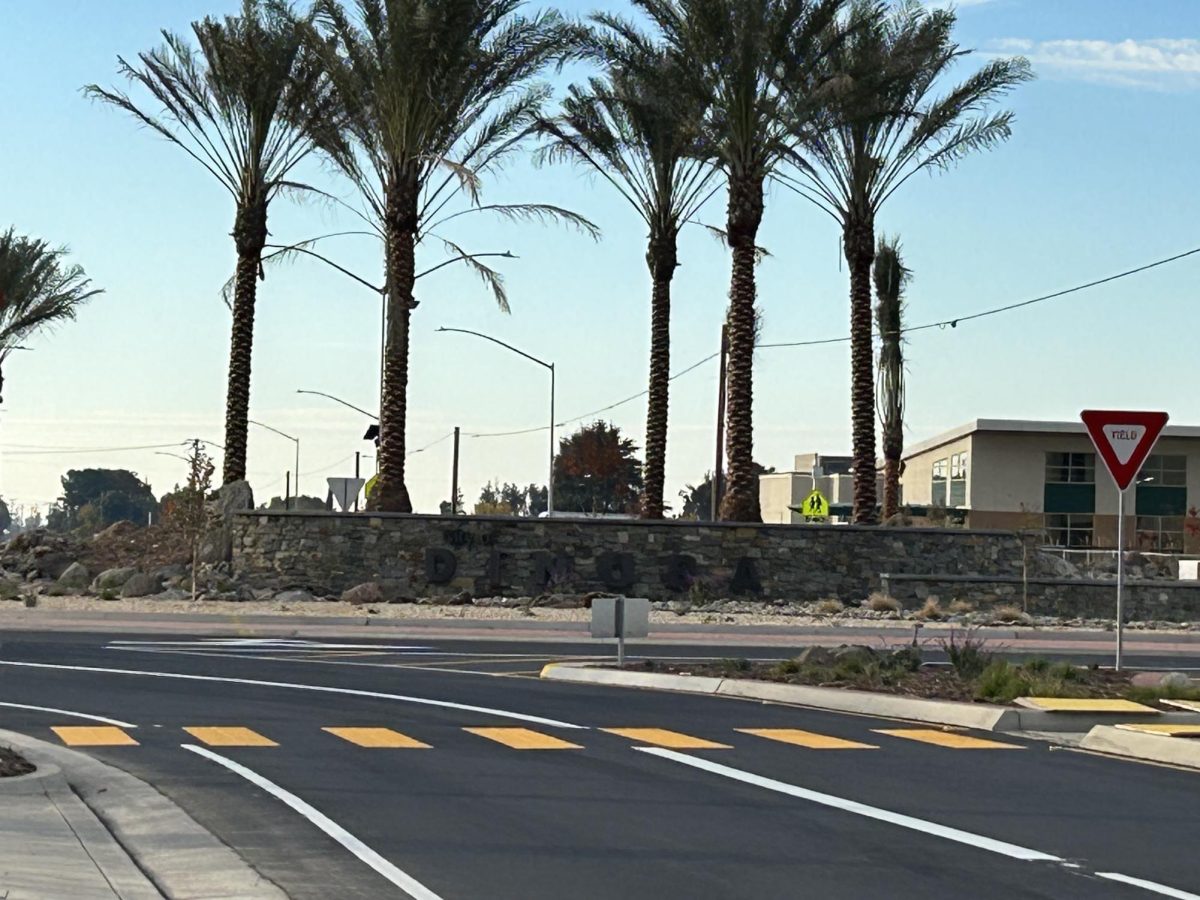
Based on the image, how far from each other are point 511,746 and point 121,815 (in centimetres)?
455

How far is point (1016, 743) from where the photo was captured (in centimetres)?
1653

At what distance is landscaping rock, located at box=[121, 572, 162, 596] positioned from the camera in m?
43.6

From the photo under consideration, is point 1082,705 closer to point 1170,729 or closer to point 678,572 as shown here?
point 1170,729

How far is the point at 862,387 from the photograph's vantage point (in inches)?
1869

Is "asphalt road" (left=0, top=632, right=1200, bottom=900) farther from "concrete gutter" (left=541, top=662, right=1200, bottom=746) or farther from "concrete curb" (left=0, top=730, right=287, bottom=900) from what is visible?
"concrete gutter" (left=541, top=662, right=1200, bottom=746)

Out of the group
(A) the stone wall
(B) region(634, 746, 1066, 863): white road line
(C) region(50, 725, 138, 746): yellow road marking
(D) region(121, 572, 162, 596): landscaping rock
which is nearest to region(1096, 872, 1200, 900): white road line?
(B) region(634, 746, 1066, 863): white road line

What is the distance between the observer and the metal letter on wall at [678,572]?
4353 centimetres

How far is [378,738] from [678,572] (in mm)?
27520

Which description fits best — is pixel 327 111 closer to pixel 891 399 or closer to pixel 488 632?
pixel 488 632

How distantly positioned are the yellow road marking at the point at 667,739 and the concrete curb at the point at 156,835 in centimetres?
447

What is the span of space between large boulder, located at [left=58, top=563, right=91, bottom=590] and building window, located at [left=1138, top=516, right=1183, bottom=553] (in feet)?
151

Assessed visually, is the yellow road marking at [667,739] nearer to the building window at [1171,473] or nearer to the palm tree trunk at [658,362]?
the palm tree trunk at [658,362]

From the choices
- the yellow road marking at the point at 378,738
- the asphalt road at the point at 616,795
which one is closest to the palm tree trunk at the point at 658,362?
the asphalt road at the point at 616,795

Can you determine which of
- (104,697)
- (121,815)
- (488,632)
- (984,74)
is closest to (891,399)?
(984,74)
